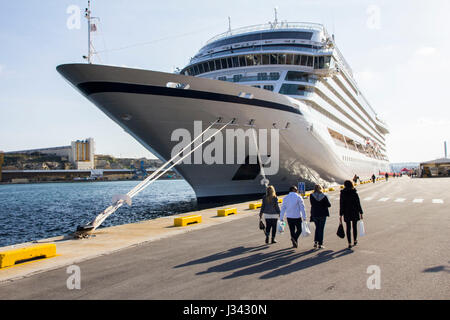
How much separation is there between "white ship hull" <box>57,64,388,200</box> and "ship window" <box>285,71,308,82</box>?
3.38 meters

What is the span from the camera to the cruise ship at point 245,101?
13.9m

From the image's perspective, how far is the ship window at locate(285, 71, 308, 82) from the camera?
22.9 m

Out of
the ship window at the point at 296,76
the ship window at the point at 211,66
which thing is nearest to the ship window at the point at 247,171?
the ship window at the point at 296,76

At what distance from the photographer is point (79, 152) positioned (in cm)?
14738

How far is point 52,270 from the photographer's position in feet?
19.8

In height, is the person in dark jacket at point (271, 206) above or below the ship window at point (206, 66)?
below

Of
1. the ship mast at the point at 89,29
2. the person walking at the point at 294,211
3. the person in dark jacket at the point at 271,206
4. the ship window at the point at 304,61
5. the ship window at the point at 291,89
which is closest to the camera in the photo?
the person walking at the point at 294,211

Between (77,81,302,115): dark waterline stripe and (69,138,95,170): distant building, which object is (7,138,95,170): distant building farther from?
(77,81,302,115): dark waterline stripe

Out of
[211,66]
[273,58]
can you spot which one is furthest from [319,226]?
[211,66]

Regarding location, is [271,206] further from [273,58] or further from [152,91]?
[273,58]

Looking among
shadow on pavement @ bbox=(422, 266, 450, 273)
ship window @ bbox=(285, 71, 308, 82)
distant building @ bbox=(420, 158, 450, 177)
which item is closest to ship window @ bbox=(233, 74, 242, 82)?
→ ship window @ bbox=(285, 71, 308, 82)

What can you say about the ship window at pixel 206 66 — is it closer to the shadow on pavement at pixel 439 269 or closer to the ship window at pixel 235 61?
the ship window at pixel 235 61

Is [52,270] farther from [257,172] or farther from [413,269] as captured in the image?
[257,172]

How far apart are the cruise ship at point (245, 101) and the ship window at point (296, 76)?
69 mm
